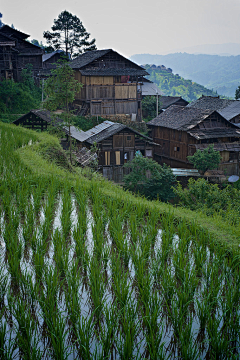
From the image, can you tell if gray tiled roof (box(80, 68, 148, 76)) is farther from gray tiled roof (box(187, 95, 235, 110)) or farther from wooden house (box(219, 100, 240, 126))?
wooden house (box(219, 100, 240, 126))

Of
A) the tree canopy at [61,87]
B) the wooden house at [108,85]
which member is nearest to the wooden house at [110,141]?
the wooden house at [108,85]

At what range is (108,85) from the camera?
2656 centimetres

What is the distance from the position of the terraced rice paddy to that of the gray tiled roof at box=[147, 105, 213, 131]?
19419mm

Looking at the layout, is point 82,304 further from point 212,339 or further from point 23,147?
point 23,147

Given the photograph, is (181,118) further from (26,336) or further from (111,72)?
(26,336)

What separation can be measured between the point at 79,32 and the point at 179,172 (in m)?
23.5

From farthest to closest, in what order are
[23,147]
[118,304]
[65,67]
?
[65,67] < [23,147] < [118,304]

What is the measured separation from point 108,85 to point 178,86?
5169 centimetres

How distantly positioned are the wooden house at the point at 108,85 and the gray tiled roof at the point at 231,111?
8727 millimetres

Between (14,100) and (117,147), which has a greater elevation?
(14,100)

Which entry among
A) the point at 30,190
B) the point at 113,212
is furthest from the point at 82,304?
the point at 30,190

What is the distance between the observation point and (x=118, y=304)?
375cm

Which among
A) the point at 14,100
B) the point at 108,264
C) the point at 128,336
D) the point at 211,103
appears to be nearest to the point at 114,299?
the point at 108,264

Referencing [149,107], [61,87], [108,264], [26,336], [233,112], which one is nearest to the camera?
[26,336]
